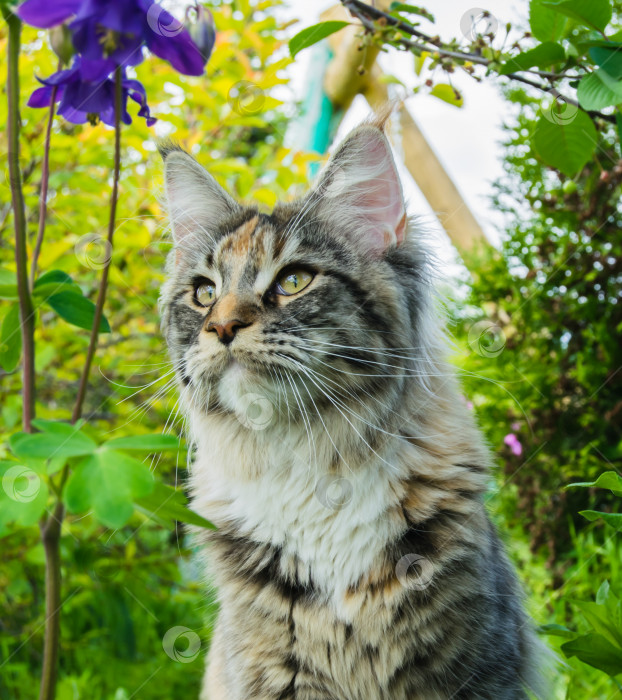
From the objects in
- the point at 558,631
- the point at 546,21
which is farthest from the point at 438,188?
the point at 558,631

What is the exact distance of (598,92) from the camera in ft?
3.86

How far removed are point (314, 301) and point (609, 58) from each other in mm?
772

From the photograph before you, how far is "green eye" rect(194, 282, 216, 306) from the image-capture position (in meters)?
1.75

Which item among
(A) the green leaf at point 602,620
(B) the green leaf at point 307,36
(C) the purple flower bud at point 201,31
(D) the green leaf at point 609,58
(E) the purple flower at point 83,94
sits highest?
(D) the green leaf at point 609,58

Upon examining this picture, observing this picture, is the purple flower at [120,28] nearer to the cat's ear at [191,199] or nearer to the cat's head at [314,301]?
the cat's head at [314,301]

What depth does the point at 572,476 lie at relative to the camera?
10.4 ft

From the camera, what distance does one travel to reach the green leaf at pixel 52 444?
844 millimetres

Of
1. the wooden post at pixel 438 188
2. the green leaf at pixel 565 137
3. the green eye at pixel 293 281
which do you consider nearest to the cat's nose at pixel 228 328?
the green eye at pixel 293 281

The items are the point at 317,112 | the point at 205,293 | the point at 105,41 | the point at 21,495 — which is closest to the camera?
the point at 21,495

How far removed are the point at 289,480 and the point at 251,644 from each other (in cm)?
40

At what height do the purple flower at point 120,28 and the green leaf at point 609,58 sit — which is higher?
the green leaf at point 609,58

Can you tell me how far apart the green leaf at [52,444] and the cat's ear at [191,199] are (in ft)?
3.45

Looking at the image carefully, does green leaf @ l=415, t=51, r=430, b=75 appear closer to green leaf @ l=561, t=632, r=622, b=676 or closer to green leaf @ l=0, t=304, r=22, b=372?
green leaf @ l=0, t=304, r=22, b=372

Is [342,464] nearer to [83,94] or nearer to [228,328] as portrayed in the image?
[228,328]
